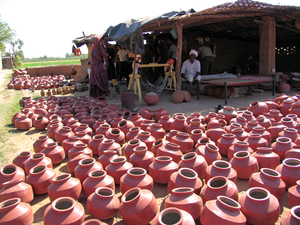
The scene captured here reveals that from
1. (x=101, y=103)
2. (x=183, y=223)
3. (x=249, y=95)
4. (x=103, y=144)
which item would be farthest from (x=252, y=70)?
(x=183, y=223)

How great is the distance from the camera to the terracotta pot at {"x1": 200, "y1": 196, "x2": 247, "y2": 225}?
52.8 inches

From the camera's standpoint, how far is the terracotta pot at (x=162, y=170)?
79.7 inches

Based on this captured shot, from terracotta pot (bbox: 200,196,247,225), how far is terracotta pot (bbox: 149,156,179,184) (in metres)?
0.61

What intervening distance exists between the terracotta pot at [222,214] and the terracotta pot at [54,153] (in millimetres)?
1901

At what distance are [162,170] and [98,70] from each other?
16.6 ft

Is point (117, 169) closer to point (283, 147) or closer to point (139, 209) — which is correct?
point (139, 209)

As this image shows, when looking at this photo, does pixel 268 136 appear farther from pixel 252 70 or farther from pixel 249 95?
pixel 252 70

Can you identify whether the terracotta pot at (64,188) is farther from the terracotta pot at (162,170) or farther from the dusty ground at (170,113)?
the terracotta pot at (162,170)

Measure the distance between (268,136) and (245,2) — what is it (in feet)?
15.0

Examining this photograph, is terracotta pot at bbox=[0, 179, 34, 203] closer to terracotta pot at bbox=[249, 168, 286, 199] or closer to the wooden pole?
terracotta pot at bbox=[249, 168, 286, 199]

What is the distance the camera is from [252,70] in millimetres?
12148

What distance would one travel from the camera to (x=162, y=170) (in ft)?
6.64

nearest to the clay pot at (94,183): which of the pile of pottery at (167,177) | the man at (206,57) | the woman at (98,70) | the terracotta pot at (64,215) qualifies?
the pile of pottery at (167,177)

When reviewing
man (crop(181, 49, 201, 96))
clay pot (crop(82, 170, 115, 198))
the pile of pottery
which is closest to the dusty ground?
the pile of pottery
